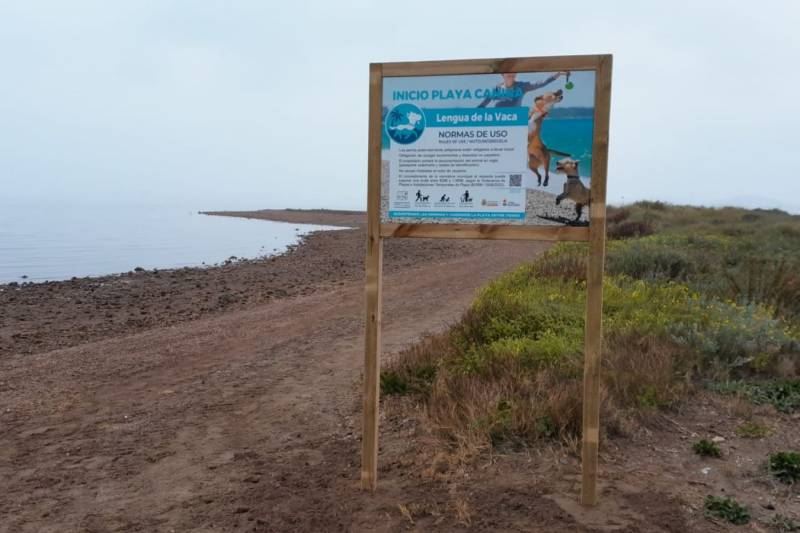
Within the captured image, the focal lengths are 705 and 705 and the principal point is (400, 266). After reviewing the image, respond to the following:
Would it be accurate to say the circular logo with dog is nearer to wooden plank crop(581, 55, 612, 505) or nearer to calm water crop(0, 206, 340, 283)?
wooden plank crop(581, 55, 612, 505)

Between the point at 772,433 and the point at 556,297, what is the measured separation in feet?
12.4

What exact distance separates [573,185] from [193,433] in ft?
12.0

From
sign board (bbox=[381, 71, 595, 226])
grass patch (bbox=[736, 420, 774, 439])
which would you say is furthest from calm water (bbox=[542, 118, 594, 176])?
grass patch (bbox=[736, 420, 774, 439])

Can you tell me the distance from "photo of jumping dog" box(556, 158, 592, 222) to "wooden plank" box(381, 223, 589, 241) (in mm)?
157

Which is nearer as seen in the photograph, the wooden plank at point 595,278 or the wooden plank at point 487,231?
the wooden plank at point 595,278

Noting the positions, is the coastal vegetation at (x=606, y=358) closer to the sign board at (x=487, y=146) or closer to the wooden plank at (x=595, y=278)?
the wooden plank at (x=595, y=278)

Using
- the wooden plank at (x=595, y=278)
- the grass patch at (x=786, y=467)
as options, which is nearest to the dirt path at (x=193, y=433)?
the wooden plank at (x=595, y=278)

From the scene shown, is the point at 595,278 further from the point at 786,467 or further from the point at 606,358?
the point at 606,358

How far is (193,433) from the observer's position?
18.7ft

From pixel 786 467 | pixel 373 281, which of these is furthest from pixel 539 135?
pixel 786 467

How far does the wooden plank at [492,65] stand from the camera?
12.7 ft

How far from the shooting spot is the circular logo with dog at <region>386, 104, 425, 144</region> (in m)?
4.17

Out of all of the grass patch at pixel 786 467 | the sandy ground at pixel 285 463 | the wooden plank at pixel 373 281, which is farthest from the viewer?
the grass patch at pixel 786 467

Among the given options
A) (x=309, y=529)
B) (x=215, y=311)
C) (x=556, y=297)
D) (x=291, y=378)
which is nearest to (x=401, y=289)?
(x=215, y=311)
